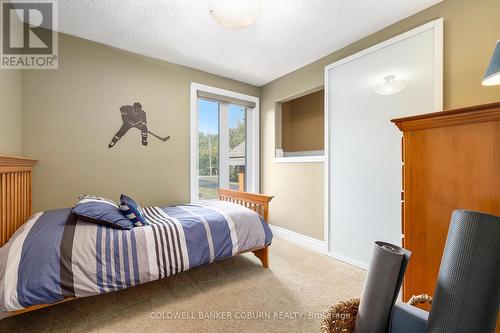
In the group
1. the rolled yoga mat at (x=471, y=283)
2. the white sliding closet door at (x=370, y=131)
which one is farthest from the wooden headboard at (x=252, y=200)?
the rolled yoga mat at (x=471, y=283)

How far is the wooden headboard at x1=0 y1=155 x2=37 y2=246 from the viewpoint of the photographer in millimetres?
1553

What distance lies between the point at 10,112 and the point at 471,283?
10.2ft

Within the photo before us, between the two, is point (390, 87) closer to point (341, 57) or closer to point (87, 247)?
point (341, 57)

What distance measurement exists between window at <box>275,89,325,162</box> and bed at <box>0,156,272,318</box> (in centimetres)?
179

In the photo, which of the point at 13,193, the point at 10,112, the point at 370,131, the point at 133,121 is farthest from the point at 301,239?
the point at 10,112

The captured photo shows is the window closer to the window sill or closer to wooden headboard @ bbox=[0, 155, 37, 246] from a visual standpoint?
the window sill

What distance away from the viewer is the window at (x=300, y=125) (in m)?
3.63

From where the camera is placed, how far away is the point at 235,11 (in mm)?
1463

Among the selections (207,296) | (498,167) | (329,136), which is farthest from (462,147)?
(207,296)

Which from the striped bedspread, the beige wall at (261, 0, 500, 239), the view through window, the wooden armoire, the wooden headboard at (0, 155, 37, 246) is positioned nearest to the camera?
the wooden armoire

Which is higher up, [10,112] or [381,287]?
[10,112]

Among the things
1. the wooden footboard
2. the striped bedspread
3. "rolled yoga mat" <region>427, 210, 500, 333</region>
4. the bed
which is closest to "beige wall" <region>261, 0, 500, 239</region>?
the wooden footboard

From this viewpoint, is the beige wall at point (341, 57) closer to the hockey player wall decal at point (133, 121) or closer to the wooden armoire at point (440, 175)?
the wooden armoire at point (440, 175)

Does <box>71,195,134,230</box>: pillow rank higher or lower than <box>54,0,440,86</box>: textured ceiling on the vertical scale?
lower
